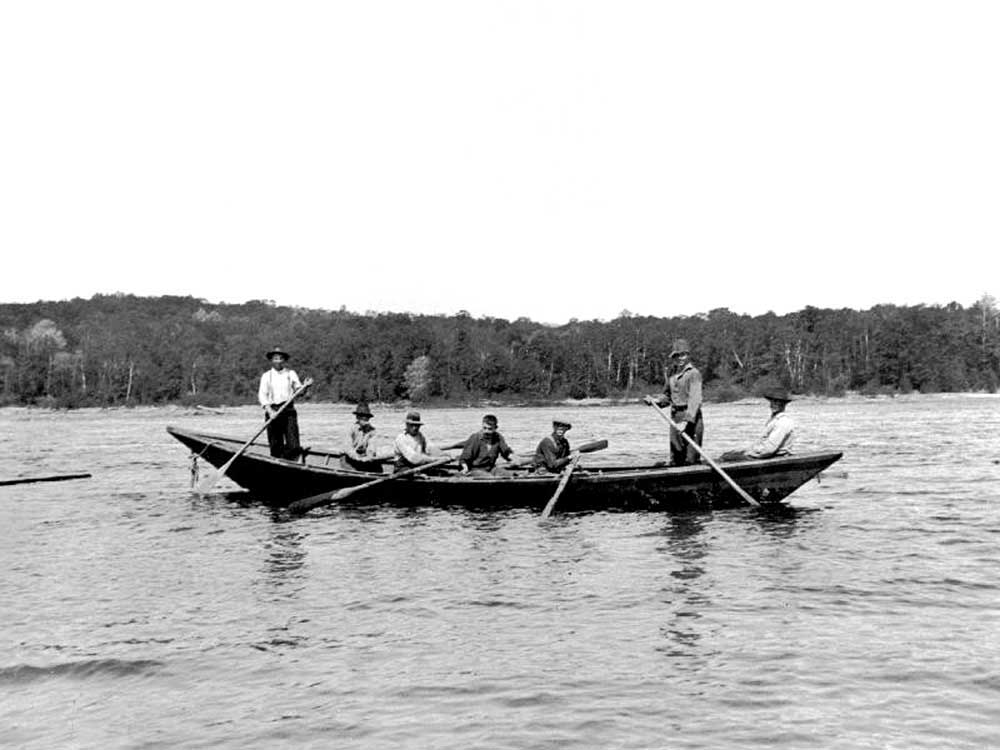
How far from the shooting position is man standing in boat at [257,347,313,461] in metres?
17.9

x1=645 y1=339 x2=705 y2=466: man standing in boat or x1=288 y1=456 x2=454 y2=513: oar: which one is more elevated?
x1=645 y1=339 x2=705 y2=466: man standing in boat

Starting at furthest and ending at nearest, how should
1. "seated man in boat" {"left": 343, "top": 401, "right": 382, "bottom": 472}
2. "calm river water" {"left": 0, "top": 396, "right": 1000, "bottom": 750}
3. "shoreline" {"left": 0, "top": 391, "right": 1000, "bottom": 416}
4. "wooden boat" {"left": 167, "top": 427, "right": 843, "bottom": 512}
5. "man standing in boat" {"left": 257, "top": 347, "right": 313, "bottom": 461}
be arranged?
"shoreline" {"left": 0, "top": 391, "right": 1000, "bottom": 416}
"man standing in boat" {"left": 257, "top": 347, "right": 313, "bottom": 461}
"seated man in boat" {"left": 343, "top": 401, "right": 382, "bottom": 472}
"wooden boat" {"left": 167, "top": 427, "right": 843, "bottom": 512}
"calm river water" {"left": 0, "top": 396, "right": 1000, "bottom": 750}

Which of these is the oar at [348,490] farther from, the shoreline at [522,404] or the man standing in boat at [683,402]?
the shoreline at [522,404]

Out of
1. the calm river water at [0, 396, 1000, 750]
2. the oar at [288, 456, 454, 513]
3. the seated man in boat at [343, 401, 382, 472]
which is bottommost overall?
the calm river water at [0, 396, 1000, 750]

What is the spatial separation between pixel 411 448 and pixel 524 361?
94.4 metres

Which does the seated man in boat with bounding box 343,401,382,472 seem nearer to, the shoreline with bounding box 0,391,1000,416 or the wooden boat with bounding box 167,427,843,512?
the wooden boat with bounding box 167,427,843,512

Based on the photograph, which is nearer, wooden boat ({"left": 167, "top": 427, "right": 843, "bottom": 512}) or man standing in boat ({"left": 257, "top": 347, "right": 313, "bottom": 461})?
wooden boat ({"left": 167, "top": 427, "right": 843, "bottom": 512})

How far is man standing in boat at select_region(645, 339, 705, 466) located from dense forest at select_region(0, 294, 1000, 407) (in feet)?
278

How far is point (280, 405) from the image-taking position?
59.0ft

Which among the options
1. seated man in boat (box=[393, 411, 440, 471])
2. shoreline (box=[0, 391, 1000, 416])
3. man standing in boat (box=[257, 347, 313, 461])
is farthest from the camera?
shoreline (box=[0, 391, 1000, 416])

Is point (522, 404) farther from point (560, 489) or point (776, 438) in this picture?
point (776, 438)

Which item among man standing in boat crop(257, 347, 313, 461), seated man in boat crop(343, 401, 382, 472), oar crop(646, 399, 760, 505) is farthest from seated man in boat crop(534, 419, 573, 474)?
man standing in boat crop(257, 347, 313, 461)

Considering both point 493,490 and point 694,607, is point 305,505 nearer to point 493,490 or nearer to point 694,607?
point 493,490

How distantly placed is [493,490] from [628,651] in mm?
7942
